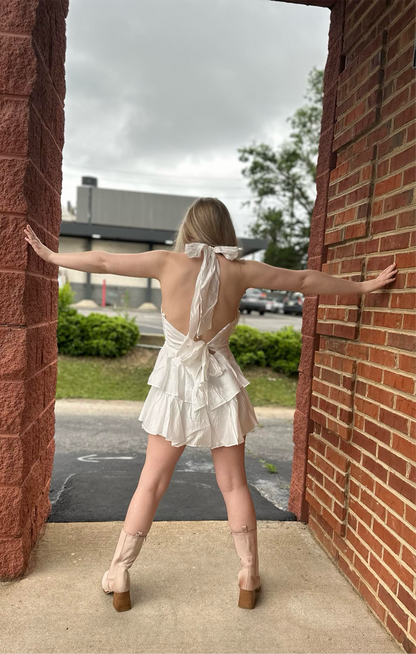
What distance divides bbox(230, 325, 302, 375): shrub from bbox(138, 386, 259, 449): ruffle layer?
6831 mm

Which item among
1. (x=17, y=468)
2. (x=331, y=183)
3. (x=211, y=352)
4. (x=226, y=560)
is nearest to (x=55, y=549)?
(x=17, y=468)

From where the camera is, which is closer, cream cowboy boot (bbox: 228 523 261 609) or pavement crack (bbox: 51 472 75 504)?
cream cowboy boot (bbox: 228 523 261 609)

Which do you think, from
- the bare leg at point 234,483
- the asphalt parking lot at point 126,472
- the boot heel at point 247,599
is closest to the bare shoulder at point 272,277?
the bare leg at point 234,483

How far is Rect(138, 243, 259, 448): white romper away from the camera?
7.28ft

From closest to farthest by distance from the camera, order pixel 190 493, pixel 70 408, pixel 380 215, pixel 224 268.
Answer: pixel 224 268 → pixel 380 215 → pixel 190 493 → pixel 70 408

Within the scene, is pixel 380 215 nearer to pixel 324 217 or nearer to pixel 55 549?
pixel 324 217

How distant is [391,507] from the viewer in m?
2.17

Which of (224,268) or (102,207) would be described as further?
(102,207)

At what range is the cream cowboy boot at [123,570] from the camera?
2.27m

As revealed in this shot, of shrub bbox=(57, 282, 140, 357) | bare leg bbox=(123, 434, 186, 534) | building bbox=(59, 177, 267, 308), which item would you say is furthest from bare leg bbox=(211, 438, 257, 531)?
building bbox=(59, 177, 267, 308)

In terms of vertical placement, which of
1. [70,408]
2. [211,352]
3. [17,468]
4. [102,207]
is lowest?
[70,408]

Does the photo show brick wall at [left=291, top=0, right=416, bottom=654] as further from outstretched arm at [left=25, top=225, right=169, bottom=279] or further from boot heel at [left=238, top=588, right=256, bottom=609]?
outstretched arm at [left=25, top=225, right=169, bottom=279]

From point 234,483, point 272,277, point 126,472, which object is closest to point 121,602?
point 234,483

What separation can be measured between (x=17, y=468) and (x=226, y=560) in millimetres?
1290
